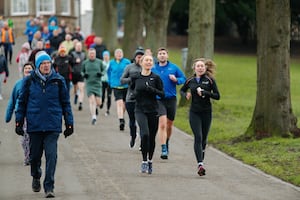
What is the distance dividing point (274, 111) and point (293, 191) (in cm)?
564

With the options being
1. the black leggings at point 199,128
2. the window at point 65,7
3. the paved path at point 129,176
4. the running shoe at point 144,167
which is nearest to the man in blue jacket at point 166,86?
the paved path at point 129,176

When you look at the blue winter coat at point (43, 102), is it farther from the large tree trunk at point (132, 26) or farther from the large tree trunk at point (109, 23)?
the large tree trunk at point (109, 23)

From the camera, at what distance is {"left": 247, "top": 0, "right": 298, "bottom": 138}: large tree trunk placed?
62.4 ft

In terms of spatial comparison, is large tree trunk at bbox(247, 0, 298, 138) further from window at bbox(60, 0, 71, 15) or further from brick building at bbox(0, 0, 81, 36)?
window at bbox(60, 0, 71, 15)

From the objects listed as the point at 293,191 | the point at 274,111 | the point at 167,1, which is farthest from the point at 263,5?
the point at 167,1

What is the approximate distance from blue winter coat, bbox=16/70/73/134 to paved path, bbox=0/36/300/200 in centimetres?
96

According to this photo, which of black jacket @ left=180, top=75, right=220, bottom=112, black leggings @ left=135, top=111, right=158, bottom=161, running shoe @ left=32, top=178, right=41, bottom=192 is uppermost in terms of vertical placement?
black jacket @ left=180, top=75, right=220, bottom=112

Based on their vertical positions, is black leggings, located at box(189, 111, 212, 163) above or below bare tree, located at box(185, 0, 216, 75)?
below

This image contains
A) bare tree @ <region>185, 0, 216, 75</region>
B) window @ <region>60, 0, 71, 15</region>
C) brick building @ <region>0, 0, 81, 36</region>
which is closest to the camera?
bare tree @ <region>185, 0, 216, 75</region>

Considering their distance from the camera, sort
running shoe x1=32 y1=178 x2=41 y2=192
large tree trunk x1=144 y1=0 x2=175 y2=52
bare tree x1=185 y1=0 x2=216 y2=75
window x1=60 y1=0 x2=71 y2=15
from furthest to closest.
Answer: window x1=60 y1=0 x2=71 y2=15
large tree trunk x1=144 y1=0 x2=175 y2=52
bare tree x1=185 y1=0 x2=216 y2=75
running shoe x1=32 y1=178 x2=41 y2=192

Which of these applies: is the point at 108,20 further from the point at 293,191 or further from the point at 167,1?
the point at 293,191

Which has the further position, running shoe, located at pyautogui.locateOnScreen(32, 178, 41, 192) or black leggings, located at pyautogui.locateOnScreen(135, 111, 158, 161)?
black leggings, located at pyautogui.locateOnScreen(135, 111, 158, 161)

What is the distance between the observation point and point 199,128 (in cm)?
1524

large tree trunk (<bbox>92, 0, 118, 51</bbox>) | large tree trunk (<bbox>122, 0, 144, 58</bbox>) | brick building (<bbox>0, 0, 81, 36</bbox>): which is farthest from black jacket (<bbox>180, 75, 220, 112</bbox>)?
brick building (<bbox>0, 0, 81, 36</bbox>)
